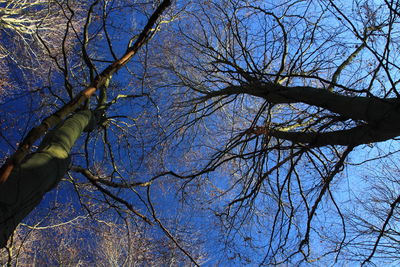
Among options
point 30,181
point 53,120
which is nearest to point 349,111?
point 53,120

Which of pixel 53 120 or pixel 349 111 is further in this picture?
pixel 349 111

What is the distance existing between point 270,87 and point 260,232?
7.64ft

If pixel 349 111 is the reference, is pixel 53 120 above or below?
below

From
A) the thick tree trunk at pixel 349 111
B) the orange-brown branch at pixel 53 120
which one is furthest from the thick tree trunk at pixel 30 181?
the thick tree trunk at pixel 349 111

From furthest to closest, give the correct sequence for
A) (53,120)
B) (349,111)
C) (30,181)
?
(349,111)
(30,181)
(53,120)

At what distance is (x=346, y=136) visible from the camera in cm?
248

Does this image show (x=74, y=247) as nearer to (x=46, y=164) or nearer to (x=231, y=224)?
(x=231, y=224)

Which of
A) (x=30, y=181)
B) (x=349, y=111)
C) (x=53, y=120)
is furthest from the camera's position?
(x=349, y=111)

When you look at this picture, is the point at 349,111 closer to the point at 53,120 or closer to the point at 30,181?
Answer: the point at 53,120

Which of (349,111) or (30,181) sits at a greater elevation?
(349,111)

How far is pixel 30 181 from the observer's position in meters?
1.50

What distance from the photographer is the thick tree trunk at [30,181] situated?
4.48 feet

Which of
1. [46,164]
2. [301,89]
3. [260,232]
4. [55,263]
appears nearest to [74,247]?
[55,263]

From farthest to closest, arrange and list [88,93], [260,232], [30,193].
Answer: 1. [260,232]
2. [30,193]
3. [88,93]
